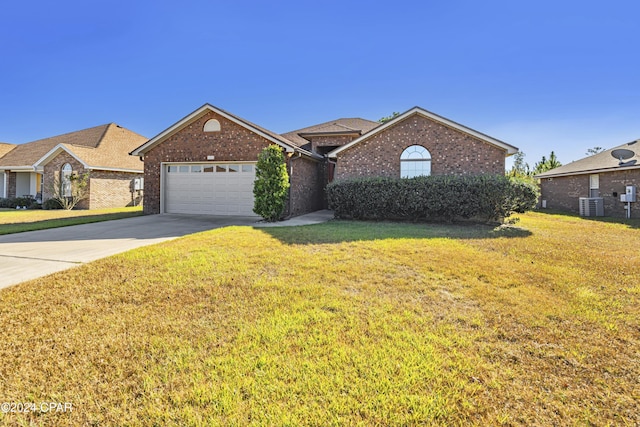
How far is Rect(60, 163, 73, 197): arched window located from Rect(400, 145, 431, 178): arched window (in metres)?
19.6

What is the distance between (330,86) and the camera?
60.5 ft

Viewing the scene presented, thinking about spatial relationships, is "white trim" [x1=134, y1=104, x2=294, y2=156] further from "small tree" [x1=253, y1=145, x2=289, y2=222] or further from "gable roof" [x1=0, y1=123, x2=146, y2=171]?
"gable roof" [x1=0, y1=123, x2=146, y2=171]

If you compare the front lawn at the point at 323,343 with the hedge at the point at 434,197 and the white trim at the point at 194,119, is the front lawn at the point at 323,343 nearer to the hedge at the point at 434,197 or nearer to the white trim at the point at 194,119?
the hedge at the point at 434,197

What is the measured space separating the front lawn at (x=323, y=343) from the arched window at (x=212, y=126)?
31.3 feet

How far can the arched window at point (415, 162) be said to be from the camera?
14023 mm

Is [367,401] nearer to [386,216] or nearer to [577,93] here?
[386,216]

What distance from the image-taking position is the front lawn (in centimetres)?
219

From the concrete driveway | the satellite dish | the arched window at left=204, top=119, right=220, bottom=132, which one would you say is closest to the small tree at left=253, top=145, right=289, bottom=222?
the concrete driveway

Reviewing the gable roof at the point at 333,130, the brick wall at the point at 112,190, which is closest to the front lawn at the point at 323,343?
the gable roof at the point at 333,130

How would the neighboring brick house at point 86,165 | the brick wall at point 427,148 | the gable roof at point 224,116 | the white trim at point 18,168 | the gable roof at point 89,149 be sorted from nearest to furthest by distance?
the gable roof at point 224,116 < the brick wall at point 427,148 < the neighboring brick house at point 86,165 < the gable roof at point 89,149 < the white trim at point 18,168

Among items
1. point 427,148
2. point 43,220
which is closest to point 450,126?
point 427,148

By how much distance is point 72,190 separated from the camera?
18.2 meters

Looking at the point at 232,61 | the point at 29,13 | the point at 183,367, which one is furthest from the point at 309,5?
the point at 183,367

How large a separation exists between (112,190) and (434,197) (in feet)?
65.3
